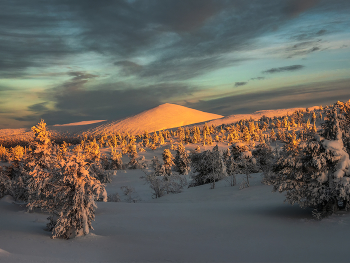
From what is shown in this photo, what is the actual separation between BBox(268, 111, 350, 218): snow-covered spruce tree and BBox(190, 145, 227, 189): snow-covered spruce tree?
912 inches

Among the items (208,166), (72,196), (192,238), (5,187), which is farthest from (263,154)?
(5,187)

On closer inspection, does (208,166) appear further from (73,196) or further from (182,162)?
(73,196)

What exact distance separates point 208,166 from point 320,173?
27.9m

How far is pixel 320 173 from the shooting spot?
49.0 ft

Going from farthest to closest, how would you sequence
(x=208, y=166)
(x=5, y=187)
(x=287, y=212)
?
(x=208, y=166) < (x=5, y=187) < (x=287, y=212)

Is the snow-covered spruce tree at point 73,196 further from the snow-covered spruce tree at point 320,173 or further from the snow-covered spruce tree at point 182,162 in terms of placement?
the snow-covered spruce tree at point 182,162

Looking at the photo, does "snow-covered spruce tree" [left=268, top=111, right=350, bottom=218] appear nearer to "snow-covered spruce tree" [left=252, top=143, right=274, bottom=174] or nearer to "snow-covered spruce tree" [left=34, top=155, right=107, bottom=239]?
"snow-covered spruce tree" [left=34, top=155, right=107, bottom=239]

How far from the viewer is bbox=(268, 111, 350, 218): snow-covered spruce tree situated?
571 inches

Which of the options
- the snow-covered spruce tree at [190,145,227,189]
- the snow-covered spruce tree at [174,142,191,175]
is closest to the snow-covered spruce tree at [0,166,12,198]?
the snow-covered spruce tree at [190,145,227,189]

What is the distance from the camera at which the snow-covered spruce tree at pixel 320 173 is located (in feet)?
47.6

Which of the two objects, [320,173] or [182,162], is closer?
[320,173]

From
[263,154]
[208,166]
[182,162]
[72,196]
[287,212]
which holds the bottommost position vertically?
[287,212]

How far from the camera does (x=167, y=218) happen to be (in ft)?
67.4

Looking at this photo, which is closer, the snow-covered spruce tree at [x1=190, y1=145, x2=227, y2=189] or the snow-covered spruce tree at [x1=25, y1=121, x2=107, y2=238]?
the snow-covered spruce tree at [x1=25, y1=121, x2=107, y2=238]
